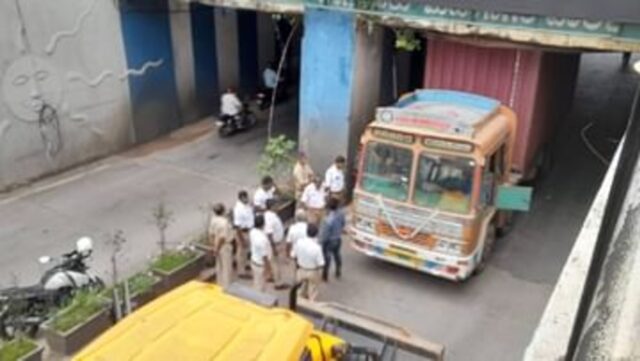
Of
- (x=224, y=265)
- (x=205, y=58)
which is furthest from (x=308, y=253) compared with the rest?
(x=205, y=58)

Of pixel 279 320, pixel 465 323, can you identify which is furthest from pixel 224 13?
pixel 279 320

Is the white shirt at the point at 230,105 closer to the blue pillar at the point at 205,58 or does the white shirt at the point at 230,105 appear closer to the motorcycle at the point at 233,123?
the motorcycle at the point at 233,123

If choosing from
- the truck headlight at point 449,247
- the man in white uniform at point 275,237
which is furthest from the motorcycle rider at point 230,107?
the truck headlight at point 449,247

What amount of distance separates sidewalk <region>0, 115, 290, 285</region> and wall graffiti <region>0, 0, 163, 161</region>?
1.04 meters

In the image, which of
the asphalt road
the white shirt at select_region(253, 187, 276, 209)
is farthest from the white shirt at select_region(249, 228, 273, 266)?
the asphalt road

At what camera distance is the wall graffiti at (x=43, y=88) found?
1252cm

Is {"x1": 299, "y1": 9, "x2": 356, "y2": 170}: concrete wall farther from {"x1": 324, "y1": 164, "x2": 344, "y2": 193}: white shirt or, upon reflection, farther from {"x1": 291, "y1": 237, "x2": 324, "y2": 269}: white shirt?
{"x1": 291, "y1": 237, "x2": 324, "y2": 269}: white shirt

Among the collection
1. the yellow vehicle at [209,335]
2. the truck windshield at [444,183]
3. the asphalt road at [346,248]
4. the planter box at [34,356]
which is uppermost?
the yellow vehicle at [209,335]

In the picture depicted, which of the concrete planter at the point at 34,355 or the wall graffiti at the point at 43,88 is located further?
the wall graffiti at the point at 43,88

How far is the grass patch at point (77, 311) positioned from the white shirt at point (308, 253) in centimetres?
259

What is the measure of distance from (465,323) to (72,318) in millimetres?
5227

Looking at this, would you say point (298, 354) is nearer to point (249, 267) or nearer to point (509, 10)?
point (249, 267)

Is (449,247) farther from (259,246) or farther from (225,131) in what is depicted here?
(225,131)

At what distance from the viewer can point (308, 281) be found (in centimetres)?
891
